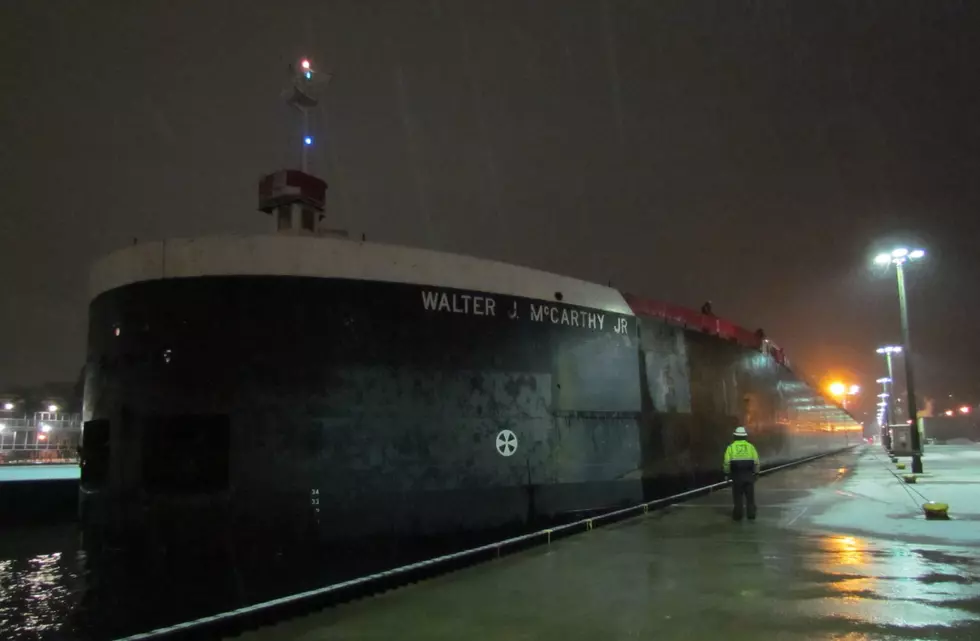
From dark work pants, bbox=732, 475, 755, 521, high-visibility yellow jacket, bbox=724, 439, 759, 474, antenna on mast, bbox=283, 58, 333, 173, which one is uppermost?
antenna on mast, bbox=283, 58, 333, 173

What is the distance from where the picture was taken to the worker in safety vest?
12266 millimetres

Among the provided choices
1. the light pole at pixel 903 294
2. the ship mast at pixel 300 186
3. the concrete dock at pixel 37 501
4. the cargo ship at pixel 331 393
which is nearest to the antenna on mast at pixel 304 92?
the ship mast at pixel 300 186

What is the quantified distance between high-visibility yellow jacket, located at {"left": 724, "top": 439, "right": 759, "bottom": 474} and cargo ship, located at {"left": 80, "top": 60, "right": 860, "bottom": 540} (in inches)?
112

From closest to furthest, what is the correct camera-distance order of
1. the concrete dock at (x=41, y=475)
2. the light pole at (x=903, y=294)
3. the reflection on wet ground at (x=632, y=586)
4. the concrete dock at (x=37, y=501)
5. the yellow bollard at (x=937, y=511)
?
1. the reflection on wet ground at (x=632, y=586)
2. the yellow bollard at (x=937, y=511)
3. the concrete dock at (x=37, y=501)
4. the concrete dock at (x=41, y=475)
5. the light pole at (x=903, y=294)

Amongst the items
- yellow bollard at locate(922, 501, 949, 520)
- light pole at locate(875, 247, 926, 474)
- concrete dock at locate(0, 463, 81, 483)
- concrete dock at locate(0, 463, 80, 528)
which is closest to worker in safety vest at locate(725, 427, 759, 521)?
A: yellow bollard at locate(922, 501, 949, 520)

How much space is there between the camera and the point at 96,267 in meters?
12.8

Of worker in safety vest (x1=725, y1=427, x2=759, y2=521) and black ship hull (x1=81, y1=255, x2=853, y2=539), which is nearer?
black ship hull (x1=81, y1=255, x2=853, y2=539)

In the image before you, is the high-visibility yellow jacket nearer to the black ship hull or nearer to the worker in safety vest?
the worker in safety vest

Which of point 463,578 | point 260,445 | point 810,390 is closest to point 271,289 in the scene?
point 260,445

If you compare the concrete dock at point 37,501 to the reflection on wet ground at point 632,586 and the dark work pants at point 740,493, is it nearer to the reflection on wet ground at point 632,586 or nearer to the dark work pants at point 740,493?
the reflection on wet ground at point 632,586

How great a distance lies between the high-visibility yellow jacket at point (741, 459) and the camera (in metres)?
12.2

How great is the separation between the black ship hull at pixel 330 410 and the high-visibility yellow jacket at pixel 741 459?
282 centimetres

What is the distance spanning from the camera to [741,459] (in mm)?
12250

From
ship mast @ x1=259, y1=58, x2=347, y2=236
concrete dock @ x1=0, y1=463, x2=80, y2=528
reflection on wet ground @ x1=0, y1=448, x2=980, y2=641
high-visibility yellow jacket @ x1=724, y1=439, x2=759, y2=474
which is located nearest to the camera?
reflection on wet ground @ x1=0, y1=448, x2=980, y2=641
